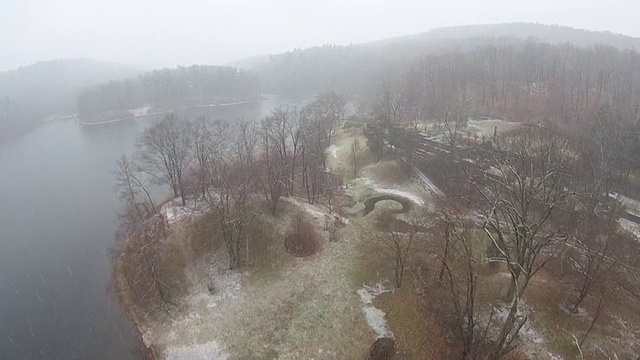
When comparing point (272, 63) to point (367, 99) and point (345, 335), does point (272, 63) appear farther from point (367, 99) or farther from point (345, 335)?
point (345, 335)

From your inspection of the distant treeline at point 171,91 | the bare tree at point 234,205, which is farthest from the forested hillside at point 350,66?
the bare tree at point 234,205

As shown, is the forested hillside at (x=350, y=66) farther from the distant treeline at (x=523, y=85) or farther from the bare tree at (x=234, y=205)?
the bare tree at (x=234, y=205)

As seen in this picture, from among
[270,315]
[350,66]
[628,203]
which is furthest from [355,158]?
[350,66]

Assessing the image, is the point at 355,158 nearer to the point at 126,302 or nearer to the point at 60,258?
the point at 126,302

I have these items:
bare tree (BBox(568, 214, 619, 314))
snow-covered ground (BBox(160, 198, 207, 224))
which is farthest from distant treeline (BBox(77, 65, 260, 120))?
bare tree (BBox(568, 214, 619, 314))

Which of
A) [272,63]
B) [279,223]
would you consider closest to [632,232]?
[279,223]
